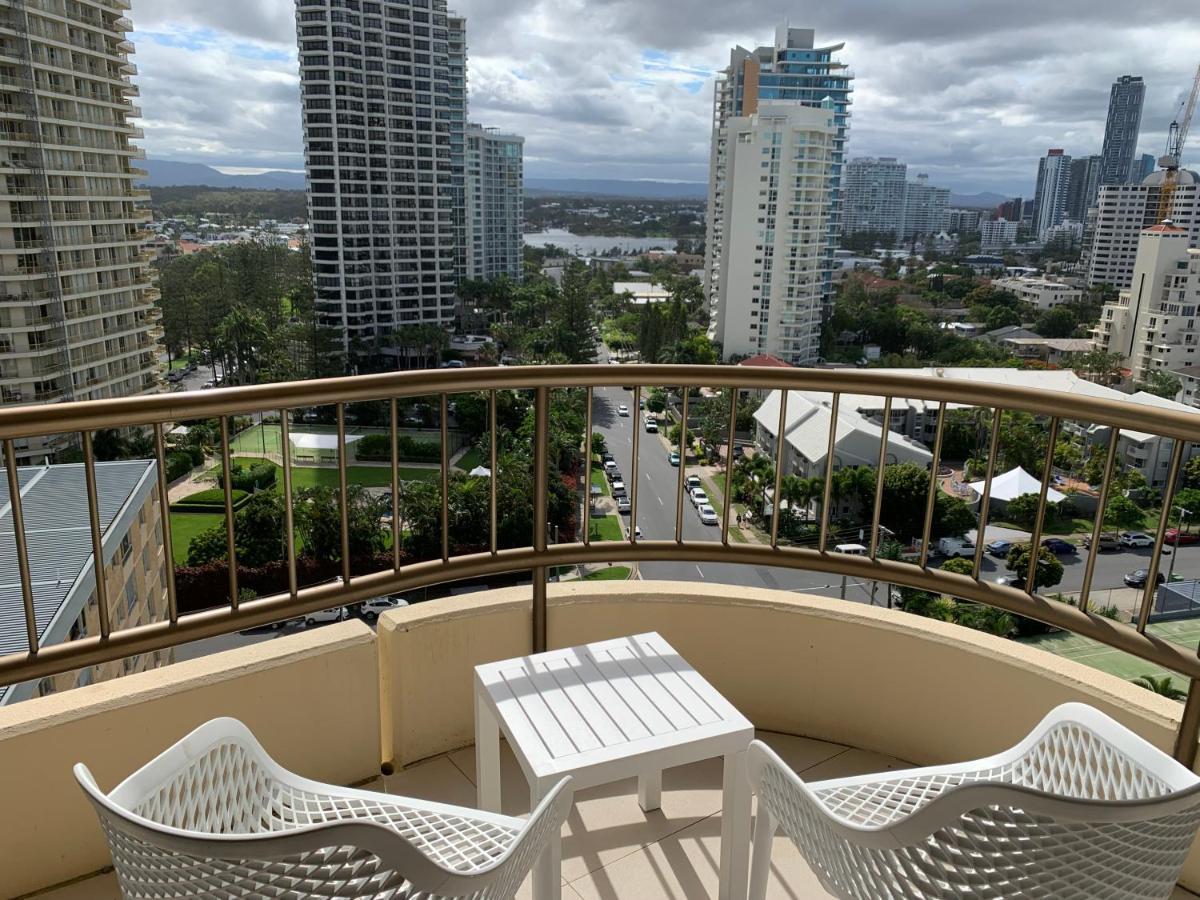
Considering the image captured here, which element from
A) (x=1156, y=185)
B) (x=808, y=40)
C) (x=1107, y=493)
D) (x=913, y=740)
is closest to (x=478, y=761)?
(x=913, y=740)

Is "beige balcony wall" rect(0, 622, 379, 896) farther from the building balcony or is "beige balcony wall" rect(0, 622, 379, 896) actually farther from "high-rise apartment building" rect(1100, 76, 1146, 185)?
"high-rise apartment building" rect(1100, 76, 1146, 185)

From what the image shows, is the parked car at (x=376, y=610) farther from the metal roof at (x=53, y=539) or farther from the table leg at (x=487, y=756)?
the metal roof at (x=53, y=539)

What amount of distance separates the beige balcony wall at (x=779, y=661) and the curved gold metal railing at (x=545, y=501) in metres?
0.13

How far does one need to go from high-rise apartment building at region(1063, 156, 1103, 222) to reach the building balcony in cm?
11657

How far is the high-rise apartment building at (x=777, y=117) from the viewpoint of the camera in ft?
186

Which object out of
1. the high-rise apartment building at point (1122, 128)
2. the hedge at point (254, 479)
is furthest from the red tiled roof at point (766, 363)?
the high-rise apartment building at point (1122, 128)

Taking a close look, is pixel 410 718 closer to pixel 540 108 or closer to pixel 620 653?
pixel 620 653

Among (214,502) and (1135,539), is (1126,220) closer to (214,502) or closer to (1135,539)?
(1135,539)

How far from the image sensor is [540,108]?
3398 inches

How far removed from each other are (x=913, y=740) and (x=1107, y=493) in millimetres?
938

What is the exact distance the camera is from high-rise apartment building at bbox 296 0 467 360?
4688 cm

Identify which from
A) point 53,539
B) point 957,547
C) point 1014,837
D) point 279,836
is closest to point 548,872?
point 279,836

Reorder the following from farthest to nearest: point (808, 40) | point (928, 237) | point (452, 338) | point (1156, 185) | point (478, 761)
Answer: point (928, 237) → point (808, 40) → point (1156, 185) → point (452, 338) → point (478, 761)

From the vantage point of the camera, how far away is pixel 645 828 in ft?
7.28
